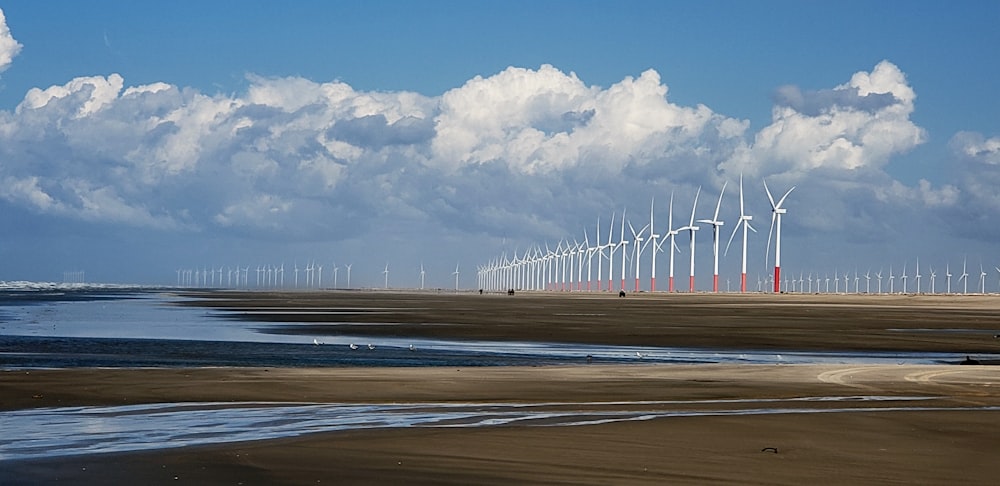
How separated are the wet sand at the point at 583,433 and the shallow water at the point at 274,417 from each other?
383mm

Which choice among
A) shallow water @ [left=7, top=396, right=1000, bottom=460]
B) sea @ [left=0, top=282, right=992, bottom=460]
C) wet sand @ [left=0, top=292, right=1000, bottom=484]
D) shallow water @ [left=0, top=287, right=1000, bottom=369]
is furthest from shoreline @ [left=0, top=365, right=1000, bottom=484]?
shallow water @ [left=0, top=287, right=1000, bottom=369]

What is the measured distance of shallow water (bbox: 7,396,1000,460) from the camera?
15102 millimetres

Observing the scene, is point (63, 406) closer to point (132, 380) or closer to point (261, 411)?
point (261, 411)

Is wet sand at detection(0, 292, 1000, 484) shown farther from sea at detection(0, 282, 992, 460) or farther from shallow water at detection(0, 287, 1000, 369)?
shallow water at detection(0, 287, 1000, 369)

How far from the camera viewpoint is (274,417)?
18.0 metres

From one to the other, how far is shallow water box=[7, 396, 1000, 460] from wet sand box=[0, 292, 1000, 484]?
15.1 inches

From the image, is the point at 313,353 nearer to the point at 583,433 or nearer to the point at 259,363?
the point at 259,363

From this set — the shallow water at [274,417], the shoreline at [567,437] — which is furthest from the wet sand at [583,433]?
the shallow water at [274,417]

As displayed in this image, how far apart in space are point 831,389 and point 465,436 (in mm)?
10437

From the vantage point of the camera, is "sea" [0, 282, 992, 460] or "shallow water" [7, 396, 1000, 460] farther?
"sea" [0, 282, 992, 460]

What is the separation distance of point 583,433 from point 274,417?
4483mm

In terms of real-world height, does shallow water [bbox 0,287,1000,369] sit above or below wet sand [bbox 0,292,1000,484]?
below

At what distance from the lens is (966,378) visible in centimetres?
2656

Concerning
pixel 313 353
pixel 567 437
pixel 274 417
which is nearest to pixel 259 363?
pixel 313 353
